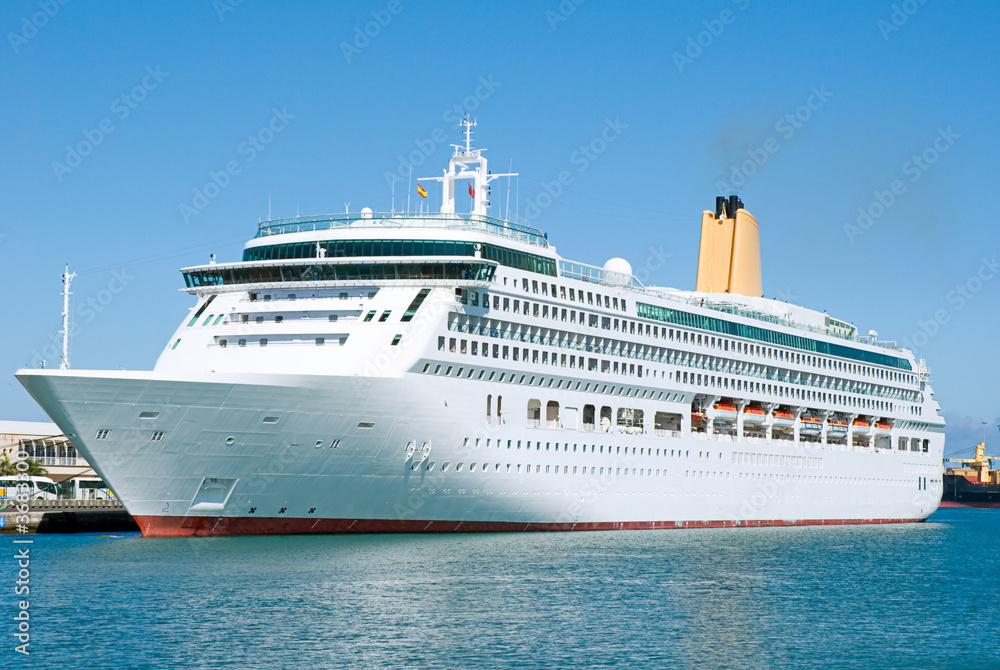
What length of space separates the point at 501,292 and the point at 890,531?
31.4 m

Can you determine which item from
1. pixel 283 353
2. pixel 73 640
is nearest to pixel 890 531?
pixel 283 353

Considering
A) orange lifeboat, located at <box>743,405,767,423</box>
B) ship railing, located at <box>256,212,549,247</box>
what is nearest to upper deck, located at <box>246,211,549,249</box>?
ship railing, located at <box>256,212,549,247</box>

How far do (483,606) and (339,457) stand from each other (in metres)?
11.5

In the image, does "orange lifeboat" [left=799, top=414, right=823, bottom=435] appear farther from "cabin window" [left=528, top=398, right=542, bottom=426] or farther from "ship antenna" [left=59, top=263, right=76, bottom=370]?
"ship antenna" [left=59, top=263, right=76, bottom=370]

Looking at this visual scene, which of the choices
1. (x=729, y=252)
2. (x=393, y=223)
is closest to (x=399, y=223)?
(x=393, y=223)

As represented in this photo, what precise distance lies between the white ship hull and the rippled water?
1.12 m

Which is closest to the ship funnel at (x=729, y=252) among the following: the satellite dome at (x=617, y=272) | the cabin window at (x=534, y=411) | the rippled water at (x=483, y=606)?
the satellite dome at (x=617, y=272)

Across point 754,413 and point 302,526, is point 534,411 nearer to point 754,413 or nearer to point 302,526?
point 302,526

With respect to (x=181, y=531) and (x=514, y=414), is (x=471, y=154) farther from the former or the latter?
(x=181, y=531)

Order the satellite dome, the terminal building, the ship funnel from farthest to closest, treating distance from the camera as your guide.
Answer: the ship funnel < the terminal building < the satellite dome

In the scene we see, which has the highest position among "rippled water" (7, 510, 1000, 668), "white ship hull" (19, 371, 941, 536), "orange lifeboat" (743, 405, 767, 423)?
"orange lifeboat" (743, 405, 767, 423)

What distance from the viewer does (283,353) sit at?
4066 cm

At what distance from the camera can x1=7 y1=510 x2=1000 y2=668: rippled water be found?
24094mm

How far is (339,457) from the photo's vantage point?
38.8 metres
